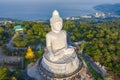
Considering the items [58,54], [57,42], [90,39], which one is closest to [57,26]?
[57,42]

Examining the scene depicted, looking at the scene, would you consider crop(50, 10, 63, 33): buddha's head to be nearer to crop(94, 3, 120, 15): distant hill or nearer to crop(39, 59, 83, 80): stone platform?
crop(39, 59, 83, 80): stone platform

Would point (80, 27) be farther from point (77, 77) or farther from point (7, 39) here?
point (77, 77)

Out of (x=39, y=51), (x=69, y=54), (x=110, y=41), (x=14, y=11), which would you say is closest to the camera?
(x=69, y=54)

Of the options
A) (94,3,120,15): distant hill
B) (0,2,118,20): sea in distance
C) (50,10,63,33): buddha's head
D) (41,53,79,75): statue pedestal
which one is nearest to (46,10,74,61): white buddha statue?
(50,10,63,33): buddha's head

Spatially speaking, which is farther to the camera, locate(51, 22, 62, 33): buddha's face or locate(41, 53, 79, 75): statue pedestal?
locate(51, 22, 62, 33): buddha's face

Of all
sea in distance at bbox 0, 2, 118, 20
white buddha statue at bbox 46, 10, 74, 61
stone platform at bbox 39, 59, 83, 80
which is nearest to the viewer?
stone platform at bbox 39, 59, 83, 80

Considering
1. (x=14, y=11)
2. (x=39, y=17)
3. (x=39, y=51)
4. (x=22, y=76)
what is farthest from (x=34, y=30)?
(x=14, y=11)
